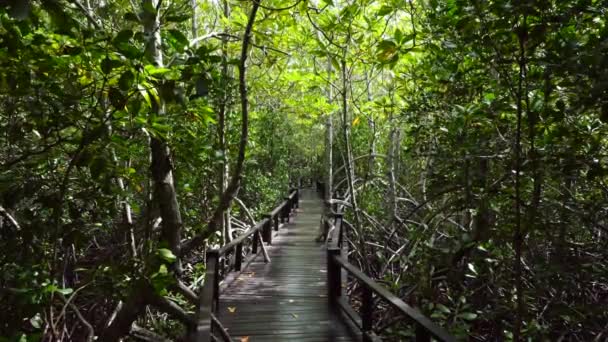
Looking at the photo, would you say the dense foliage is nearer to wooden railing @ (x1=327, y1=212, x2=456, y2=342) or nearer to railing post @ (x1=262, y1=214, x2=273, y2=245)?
wooden railing @ (x1=327, y1=212, x2=456, y2=342)

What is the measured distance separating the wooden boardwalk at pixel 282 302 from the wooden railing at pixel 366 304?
14 centimetres

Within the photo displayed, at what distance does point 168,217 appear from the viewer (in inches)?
130

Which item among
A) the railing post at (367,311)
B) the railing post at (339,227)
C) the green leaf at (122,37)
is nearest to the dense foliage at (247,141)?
the green leaf at (122,37)

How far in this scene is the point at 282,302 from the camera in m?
4.89

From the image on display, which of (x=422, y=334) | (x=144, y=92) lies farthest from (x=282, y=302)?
(x=144, y=92)

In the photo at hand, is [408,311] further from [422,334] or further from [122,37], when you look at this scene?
[122,37]

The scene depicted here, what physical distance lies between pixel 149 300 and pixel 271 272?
3249 mm

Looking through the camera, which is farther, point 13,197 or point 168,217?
point 168,217

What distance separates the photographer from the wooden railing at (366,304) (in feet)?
7.30

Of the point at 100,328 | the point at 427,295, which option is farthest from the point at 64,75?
the point at 100,328

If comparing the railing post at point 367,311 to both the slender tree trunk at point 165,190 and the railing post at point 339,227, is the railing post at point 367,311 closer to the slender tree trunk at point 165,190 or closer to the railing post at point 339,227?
the slender tree trunk at point 165,190

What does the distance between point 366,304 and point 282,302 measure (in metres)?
1.73

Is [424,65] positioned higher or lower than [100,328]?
higher

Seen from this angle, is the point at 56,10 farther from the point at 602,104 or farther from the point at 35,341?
the point at 602,104
